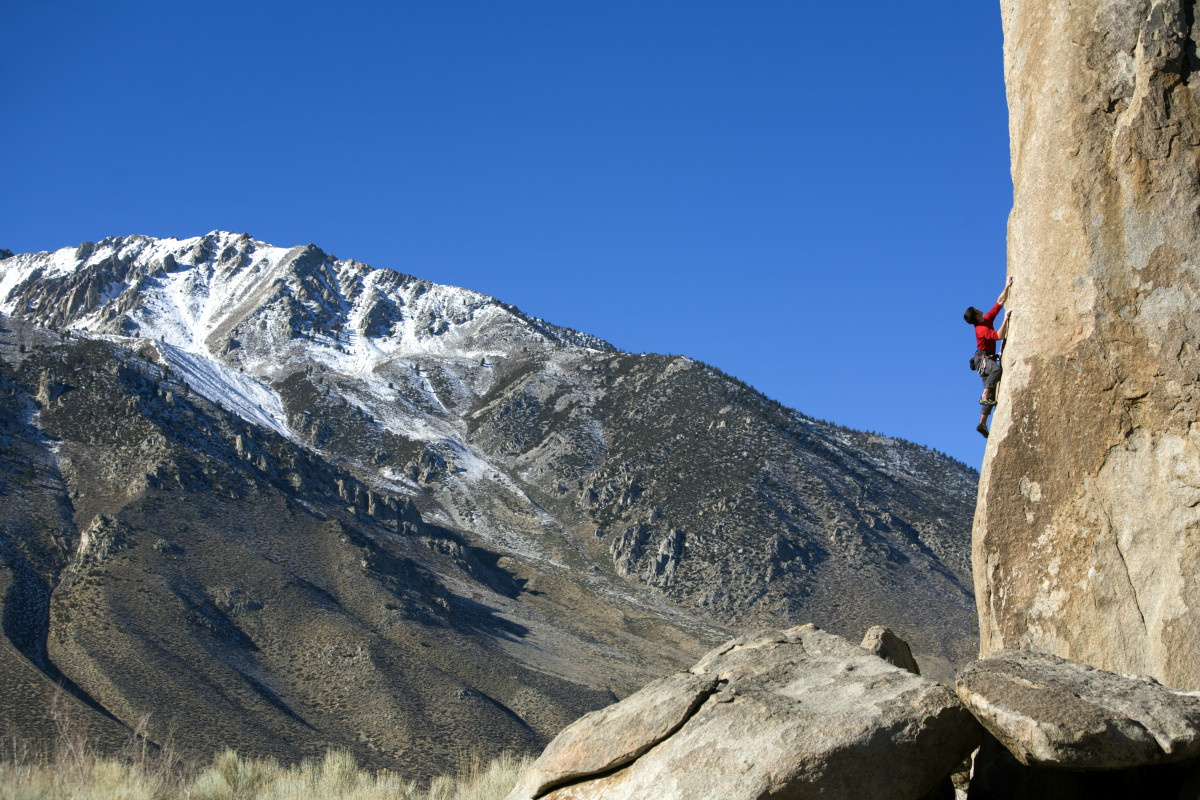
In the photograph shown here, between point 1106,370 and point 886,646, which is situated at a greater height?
point 1106,370

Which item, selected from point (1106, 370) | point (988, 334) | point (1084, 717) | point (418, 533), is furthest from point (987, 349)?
point (418, 533)

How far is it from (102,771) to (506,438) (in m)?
94.9

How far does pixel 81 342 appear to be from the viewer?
78.8 m

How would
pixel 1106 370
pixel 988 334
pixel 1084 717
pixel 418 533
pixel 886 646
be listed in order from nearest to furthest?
pixel 1084 717, pixel 1106 370, pixel 886 646, pixel 988 334, pixel 418 533

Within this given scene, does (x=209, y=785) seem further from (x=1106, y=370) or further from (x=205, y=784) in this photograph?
(x=1106, y=370)

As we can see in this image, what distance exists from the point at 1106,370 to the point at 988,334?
163cm

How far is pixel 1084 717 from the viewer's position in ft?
21.6

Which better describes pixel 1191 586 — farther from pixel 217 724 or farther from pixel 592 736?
pixel 217 724

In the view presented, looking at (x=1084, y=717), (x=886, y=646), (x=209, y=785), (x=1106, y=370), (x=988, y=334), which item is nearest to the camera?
(x=1084, y=717)

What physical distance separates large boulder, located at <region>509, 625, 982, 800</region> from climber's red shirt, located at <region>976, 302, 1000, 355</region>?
3637mm

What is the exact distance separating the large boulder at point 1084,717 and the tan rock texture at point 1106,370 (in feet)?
4.85

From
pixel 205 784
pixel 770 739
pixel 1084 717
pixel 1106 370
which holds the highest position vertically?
pixel 1106 370

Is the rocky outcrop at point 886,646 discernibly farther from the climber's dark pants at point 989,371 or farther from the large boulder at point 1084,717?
the climber's dark pants at point 989,371

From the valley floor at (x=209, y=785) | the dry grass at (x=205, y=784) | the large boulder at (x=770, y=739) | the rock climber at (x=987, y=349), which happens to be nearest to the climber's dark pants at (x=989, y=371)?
the rock climber at (x=987, y=349)
